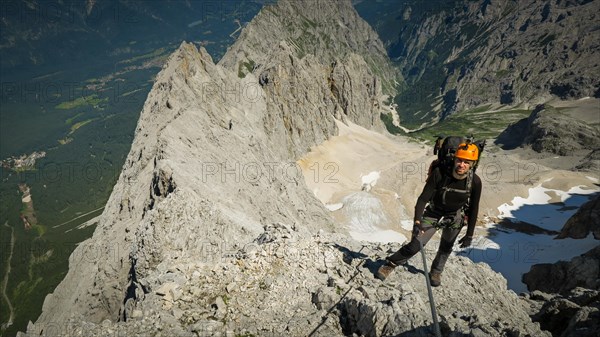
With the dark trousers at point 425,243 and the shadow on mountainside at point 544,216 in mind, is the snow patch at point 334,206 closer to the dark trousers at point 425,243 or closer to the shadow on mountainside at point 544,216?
the shadow on mountainside at point 544,216

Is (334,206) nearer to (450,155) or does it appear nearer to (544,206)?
(544,206)

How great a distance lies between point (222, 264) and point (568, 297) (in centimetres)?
1683

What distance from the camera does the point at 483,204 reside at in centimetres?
7031

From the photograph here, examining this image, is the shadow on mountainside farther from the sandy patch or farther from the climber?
the climber

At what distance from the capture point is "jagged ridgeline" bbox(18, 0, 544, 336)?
11.0 meters

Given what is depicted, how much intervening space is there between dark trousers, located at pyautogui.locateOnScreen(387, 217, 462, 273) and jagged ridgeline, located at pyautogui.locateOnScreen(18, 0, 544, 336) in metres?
0.97

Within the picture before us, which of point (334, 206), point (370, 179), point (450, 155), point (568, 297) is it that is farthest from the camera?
point (370, 179)

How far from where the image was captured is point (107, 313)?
80.8ft

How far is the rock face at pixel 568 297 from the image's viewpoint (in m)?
10.3

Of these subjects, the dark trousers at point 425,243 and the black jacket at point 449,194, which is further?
the dark trousers at point 425,243

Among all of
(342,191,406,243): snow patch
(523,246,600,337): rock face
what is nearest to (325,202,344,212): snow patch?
(342,191,406,243): snow patch

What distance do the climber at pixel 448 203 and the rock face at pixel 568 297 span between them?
12.9ft

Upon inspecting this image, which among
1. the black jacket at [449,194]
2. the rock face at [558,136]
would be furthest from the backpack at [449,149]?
the rock face at [558,136]

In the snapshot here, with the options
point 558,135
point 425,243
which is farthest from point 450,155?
point 558,135
